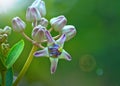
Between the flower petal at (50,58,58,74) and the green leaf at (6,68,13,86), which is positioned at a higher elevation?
the flower petal at (50,58,58,74)

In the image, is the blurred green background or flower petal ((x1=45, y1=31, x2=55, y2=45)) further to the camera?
the blurred green background

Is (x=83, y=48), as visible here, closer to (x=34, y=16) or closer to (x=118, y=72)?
(x=118, y=72)

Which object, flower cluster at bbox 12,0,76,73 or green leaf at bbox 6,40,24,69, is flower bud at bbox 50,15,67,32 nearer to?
flower cluster at bbox 12,0,76,73

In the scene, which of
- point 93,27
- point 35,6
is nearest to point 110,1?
point 93,27

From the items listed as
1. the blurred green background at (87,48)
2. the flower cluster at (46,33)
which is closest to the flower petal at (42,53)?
the flower cluster at (46,33)

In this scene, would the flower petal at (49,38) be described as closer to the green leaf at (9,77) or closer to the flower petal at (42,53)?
the flower petal at (42,53)

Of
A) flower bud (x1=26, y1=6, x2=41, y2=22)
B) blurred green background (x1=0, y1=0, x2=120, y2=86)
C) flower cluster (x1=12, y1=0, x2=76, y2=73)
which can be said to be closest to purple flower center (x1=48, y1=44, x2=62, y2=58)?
flower cluster (x1=12, y1=0, x2=76, y2=73)
